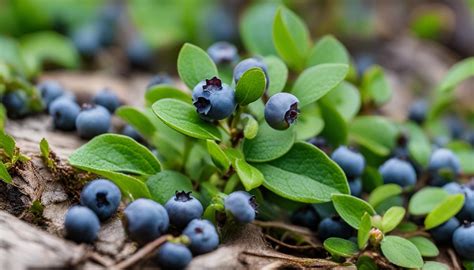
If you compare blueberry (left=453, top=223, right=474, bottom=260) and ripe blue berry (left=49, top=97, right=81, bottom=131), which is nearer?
blueberry (left=453, top=223, right=474, bottom=260)

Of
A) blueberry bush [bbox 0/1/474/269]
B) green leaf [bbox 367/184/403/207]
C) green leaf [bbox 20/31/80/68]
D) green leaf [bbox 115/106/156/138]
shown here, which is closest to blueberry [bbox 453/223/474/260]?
blueberry bush [bbox 0/1/474/269]

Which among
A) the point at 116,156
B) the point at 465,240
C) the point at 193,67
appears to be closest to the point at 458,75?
the point at 465,240

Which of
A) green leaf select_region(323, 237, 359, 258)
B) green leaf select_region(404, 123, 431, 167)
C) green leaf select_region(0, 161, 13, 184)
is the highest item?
green leaf select_region(0, 161, 13, 184)

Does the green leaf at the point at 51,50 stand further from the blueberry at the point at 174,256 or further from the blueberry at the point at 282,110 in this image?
the blueberry at the point at 174,256

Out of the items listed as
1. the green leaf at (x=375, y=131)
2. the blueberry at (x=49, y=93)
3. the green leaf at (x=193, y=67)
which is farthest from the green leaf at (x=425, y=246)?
the blueberry at (x=49, y=93)

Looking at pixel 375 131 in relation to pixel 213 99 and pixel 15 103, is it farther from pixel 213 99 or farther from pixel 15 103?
pixel 15 103

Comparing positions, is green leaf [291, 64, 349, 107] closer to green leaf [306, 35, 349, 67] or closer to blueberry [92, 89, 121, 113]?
green leaf [306, 35, 349, 67]

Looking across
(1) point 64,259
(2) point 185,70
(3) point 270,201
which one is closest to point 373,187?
(3) point 270,201
